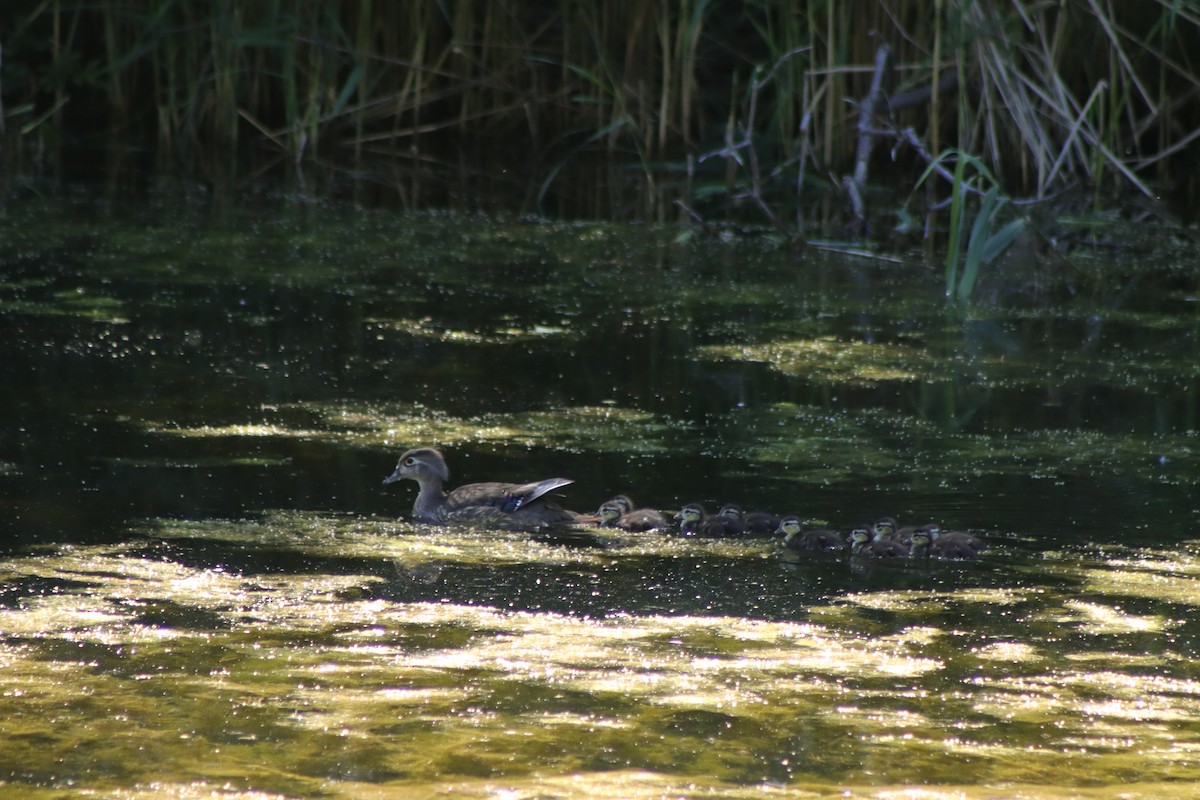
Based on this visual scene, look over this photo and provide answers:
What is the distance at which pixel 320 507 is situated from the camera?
4699mm

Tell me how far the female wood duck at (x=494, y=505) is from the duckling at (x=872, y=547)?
780 mm

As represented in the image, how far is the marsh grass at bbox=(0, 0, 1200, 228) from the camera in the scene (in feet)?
31.4

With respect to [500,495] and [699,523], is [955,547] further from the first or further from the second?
[500,495]

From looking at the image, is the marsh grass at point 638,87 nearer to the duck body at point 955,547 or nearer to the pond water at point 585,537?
the pond water at point 585,537

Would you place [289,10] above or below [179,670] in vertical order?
above

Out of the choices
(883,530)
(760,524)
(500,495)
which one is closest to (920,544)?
(883,530)

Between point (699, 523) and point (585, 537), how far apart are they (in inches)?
12.1

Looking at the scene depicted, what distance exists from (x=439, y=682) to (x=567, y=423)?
2.37m

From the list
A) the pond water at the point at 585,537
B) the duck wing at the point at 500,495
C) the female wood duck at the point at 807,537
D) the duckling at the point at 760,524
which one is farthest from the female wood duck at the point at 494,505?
the female wood duck at the point at 807,537

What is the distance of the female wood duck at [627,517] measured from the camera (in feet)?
15.0

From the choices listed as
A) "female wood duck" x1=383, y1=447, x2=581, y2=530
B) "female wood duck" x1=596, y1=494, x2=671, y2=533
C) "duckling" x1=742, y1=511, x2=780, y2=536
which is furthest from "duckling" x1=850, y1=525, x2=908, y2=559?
"female wood duck" x1=383, y1=447, x2=581, y2=530

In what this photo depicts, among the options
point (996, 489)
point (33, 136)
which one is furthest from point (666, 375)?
point (33, 136)

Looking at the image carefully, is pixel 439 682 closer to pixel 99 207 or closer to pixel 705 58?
pixel 99 207

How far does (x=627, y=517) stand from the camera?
4617mm
